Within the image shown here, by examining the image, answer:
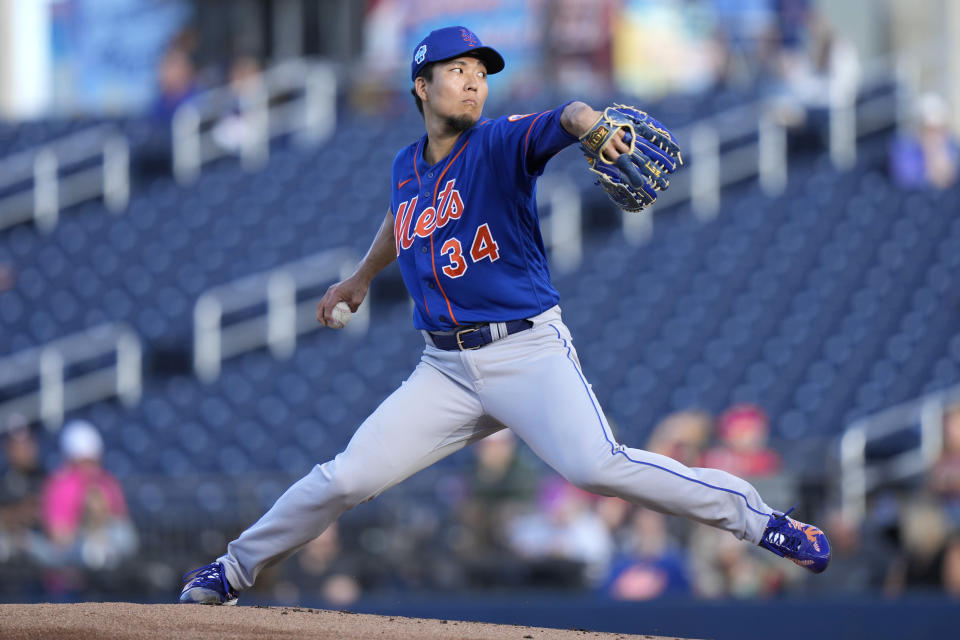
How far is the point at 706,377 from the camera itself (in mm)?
10055

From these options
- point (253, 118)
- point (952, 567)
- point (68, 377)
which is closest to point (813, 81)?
point (253, 118)

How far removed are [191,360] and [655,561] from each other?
19.1ft

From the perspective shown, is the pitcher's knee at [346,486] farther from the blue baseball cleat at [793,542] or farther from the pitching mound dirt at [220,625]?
the blue baseball cleat at [793,542]

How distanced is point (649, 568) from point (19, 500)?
3798 mm

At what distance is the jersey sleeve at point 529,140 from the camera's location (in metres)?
3.62

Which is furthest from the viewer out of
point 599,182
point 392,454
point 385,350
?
point 385,350

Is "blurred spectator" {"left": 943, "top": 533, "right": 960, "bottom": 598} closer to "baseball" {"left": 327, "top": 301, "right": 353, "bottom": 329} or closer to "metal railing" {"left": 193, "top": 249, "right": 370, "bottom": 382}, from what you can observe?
"baseball" {"left": 327, "top": 301, "right": 353, "bottom": 329}

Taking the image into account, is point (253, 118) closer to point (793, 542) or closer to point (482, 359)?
point (482, 359)

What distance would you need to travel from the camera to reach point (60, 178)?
13.9 m

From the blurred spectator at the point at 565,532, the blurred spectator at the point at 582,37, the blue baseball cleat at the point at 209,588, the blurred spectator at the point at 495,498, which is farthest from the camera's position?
the blurred spectator at the point at 582,37

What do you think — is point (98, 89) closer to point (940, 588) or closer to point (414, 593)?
point (414, 593)

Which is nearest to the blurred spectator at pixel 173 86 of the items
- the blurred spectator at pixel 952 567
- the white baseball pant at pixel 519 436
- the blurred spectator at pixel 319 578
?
the blurred spectator at pixel 319 578

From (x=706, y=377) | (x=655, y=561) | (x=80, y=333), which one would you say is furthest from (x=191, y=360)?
(x=655, y=561)

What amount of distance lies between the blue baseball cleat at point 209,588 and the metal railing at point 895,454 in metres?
4.06
